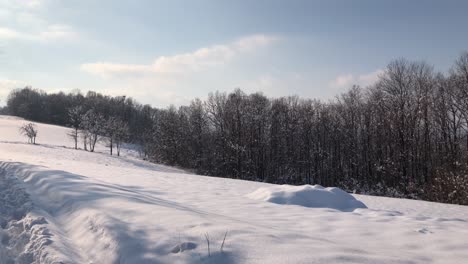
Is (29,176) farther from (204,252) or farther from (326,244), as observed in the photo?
(326,244)

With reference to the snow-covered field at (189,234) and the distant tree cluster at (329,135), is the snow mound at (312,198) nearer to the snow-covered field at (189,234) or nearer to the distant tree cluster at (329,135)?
the snow-covered field at (189,234)

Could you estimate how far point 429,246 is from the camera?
16.4ft

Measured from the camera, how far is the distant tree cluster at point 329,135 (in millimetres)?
38219

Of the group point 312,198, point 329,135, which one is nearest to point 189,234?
point 312,198

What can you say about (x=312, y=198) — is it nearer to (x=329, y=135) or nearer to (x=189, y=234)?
(x=189, y=234)

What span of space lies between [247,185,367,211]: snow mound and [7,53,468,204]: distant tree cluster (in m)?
27.0

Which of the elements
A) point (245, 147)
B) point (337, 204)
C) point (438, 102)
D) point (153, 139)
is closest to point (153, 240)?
point (337, 204)

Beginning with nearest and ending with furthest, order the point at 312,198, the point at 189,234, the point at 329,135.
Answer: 1. the point at 189,234
2. the point at 312,198
3. the point at 329,135

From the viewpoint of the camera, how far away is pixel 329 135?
54.7 meters

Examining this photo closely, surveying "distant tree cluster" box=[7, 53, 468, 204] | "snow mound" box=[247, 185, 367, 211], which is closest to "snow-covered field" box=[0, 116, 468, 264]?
"snow mound" box=[247, 185, 367, 211]

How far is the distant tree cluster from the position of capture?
38.2m

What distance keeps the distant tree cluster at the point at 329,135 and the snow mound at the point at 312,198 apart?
88.5ft

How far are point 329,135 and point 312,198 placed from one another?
47122mm

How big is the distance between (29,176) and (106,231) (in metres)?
7.31
